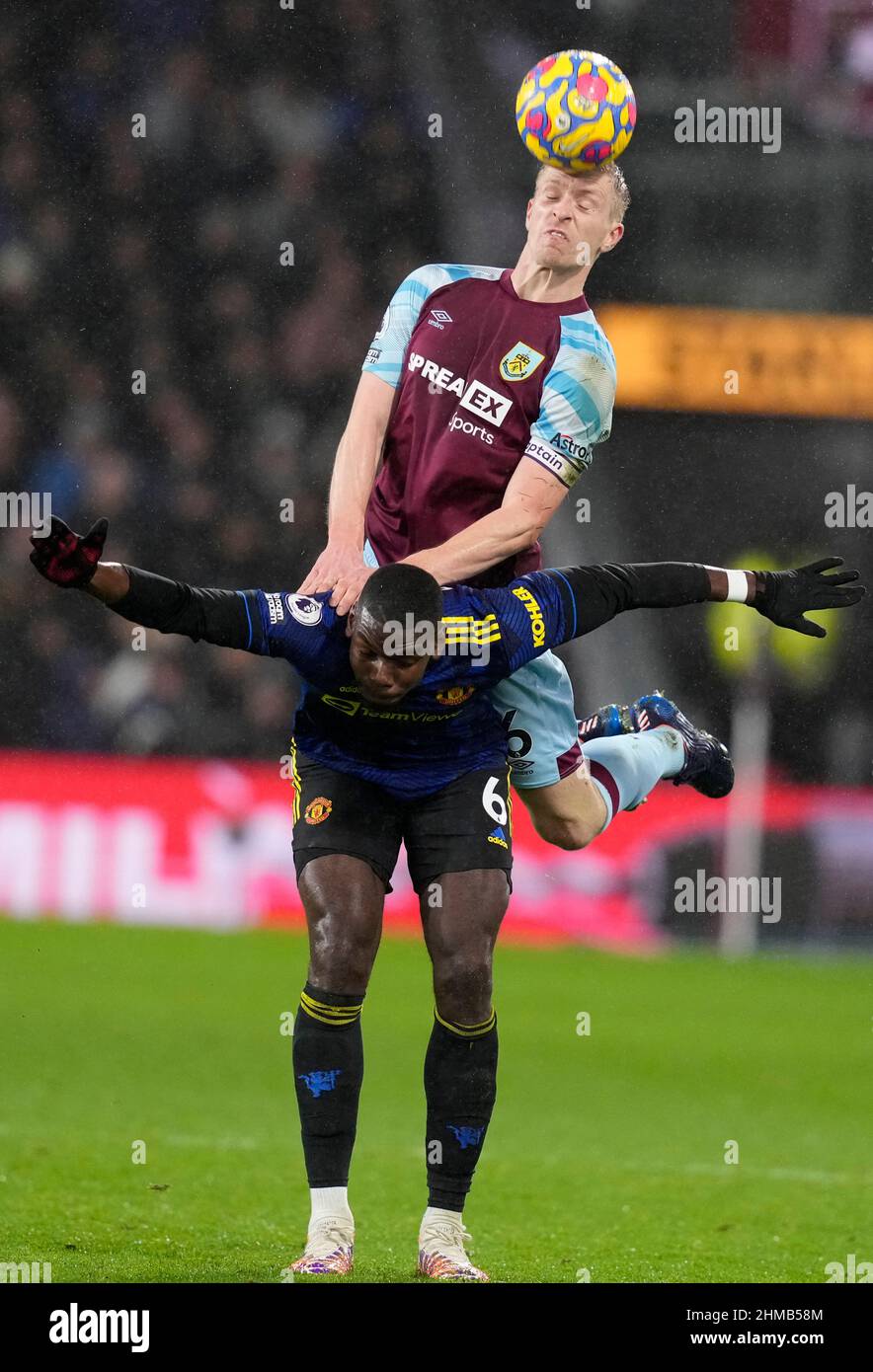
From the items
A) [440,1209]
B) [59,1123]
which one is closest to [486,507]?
[440,1209]

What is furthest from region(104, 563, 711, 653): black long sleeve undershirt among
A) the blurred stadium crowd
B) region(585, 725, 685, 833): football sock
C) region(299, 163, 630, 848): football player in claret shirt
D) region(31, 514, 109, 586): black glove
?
the blurred stadium crowd

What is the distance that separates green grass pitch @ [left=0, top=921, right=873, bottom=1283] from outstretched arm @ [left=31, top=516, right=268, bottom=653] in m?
1.60

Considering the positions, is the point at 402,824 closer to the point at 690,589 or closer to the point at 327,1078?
the point at 327,1078

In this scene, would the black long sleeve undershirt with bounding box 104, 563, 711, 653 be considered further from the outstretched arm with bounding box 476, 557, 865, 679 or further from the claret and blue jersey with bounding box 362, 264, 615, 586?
the claret and blue jersey with bounding box 362, 264, 615, 586

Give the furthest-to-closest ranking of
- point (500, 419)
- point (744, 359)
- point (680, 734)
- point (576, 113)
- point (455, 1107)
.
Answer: point (744, 359)
point (680, 734)
point (500, 419)
point (576, 113)
point (455, 1107)

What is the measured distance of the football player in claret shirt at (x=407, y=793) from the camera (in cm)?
453

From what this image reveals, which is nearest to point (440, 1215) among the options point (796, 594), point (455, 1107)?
point (455, 1107)

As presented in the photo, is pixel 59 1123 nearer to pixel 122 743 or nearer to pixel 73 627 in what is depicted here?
pixel 122 743

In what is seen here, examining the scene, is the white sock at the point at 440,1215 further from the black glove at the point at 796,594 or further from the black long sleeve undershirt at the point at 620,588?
the black glove at the point at 796,594

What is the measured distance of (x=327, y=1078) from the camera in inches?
186

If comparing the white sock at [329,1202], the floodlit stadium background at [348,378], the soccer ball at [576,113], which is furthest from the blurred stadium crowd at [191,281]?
the white sock at [329,1202]

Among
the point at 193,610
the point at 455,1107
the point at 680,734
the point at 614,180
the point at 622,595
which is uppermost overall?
the point at 614,180

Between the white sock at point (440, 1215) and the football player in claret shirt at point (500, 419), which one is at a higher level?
the football player in claret shirt at point (500, 419)

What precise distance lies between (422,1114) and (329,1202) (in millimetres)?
3490
